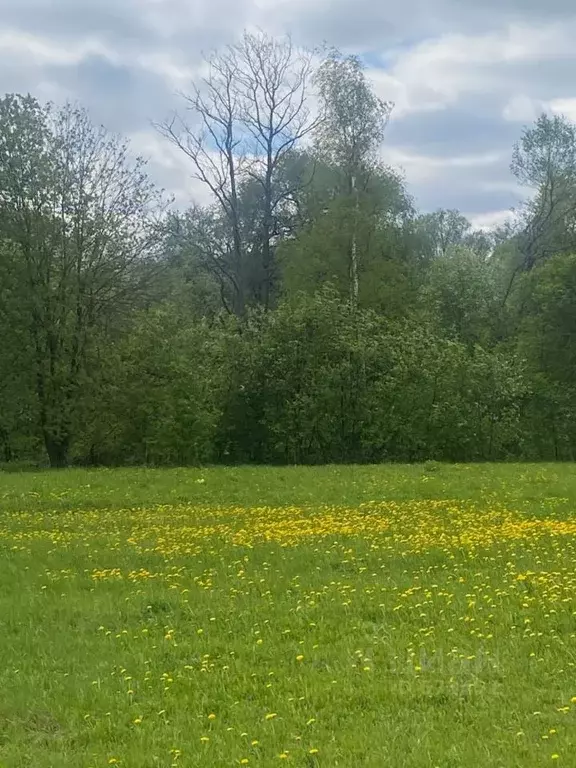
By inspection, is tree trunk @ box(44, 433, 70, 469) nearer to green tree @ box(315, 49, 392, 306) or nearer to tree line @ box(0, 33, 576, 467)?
tree line @ box(0, 33, 576, 467)

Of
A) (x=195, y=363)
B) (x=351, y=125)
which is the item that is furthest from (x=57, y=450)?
(x=351, y=125)

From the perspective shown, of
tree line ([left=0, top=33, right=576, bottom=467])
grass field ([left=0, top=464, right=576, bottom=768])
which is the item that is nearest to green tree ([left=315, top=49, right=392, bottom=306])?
tree line ([left=0, top=33, right=576, bottom=467])

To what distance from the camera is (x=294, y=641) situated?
28.9ft

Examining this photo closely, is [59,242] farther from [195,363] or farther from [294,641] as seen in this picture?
[294,641]

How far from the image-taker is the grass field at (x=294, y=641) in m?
6.25

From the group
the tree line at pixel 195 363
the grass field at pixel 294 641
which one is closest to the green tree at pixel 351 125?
the tree line at pixel 195 363

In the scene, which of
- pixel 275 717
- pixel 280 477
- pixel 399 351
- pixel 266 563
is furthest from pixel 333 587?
pixel 399 351

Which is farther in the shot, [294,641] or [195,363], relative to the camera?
[195,363]

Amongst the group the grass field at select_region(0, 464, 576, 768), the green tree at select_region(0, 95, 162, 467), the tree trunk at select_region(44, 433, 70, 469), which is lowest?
the grass field at select_region(0, 464, 576, 768)

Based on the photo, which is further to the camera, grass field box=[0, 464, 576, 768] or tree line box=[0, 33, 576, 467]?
tree line box=[0, 33, 576, 467]

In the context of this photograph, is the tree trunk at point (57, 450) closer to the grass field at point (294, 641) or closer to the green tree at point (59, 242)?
the green tree at point (59, 242)

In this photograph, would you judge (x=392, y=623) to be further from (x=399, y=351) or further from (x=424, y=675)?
(x=399, y=351)

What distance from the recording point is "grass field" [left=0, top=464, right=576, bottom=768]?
246 inches

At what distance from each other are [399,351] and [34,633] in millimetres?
27422
